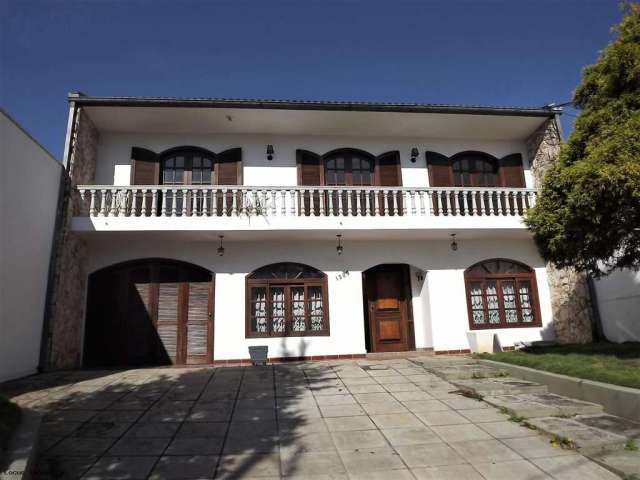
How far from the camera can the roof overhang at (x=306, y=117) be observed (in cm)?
911

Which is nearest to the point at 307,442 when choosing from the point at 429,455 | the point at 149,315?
the point at 429,455

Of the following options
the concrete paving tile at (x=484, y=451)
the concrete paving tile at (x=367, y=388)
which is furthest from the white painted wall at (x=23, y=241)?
the concrete paving tile at (x=484, y=451)

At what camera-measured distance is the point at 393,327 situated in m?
10.2

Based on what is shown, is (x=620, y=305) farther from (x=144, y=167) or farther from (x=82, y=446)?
(x=144, y=167)

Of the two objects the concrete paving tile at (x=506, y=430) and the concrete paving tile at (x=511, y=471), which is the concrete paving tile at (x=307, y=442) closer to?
the concrete paving tile at (x=511, y=471)

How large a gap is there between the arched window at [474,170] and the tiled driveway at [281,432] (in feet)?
20.2

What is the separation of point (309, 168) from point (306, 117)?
51.9 inches

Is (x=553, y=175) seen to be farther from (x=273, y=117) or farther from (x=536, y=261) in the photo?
(x=273, y=117)

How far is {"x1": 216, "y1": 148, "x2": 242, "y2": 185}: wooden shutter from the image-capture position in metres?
10.0

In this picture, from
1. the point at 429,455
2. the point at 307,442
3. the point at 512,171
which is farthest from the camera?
the point at 512,171

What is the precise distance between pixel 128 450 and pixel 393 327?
743cm

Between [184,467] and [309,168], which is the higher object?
[309,168]

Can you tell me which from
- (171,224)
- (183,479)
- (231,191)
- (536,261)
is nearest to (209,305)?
(171,224)

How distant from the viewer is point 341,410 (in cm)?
512
